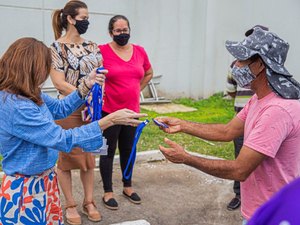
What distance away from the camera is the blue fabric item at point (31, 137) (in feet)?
8.27

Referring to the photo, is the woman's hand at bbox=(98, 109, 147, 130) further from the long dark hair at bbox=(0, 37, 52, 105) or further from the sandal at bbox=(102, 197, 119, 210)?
the sandal at bbox=(102, 197, 119, 210)

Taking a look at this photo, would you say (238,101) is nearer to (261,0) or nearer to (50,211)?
(50,211)

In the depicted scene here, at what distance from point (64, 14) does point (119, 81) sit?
2.78 feet

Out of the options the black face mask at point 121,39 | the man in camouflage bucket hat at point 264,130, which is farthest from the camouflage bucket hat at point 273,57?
the black face mask at point 121,39

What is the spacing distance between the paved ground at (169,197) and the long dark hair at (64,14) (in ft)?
6.08

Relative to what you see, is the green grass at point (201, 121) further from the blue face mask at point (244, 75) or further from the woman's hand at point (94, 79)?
the blue face mask at point (244, 75)

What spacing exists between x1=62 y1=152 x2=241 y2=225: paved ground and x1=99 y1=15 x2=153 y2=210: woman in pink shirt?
290 millimetres

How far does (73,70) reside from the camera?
3.92 meters

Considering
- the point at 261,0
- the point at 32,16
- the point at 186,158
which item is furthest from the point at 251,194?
the point at 261,0

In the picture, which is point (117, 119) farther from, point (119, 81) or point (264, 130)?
point (119, 81)

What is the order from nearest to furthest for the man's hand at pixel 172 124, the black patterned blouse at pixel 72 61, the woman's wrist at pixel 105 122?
1. the woman's wrist at pixel 105 122
2. the man's hand at pixel 172 124
3. the black patterned blouse at pixel 72 61

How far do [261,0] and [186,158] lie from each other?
28.1 ft

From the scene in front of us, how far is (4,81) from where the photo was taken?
256cm

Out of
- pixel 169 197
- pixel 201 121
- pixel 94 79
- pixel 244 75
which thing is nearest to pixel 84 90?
pixel 94 79
